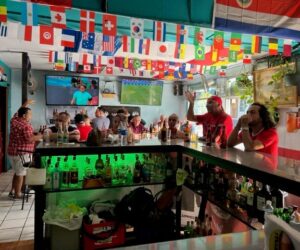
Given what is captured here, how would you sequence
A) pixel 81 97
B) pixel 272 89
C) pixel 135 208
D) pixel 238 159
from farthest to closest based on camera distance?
pixel 81 97 → pixel 272 89 → pixel 135 208 → pixel 238 159

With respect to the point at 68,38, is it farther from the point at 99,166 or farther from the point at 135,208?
the point at 135,208

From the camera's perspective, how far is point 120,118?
443 cm

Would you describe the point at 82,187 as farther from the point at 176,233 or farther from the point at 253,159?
the point at 253,159

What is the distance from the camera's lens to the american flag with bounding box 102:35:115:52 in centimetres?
436

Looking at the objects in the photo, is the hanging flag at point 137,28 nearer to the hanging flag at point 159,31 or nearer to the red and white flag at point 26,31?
the hanging flag at point 159,31

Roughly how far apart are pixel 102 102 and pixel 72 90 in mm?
1040

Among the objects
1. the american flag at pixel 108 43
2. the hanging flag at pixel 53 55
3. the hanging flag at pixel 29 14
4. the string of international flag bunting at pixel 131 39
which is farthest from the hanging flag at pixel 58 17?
the hanging flag at pixel 53 55

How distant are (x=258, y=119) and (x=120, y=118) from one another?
7.62 feet

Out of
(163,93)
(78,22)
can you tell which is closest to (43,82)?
(163,93)

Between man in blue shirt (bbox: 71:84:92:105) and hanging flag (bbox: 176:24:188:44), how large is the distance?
543 centimetres

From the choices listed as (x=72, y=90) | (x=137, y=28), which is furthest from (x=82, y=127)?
(x=72, y=90)

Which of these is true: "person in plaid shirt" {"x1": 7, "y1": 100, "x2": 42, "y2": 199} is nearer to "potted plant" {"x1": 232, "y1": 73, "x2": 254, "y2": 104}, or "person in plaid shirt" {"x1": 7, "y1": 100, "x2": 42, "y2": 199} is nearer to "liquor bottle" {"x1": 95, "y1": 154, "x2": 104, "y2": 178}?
"liquor bottle" {"x1": 95, "y1": 154, "x2": 104, "y2": 178}

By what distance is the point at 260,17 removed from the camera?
3.07m

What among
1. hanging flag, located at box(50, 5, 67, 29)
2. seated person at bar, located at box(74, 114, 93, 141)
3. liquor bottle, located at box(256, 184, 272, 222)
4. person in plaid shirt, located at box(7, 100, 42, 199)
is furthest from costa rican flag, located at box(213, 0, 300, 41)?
person in plaid shirt, located at box(7, 100, 42, 199)
